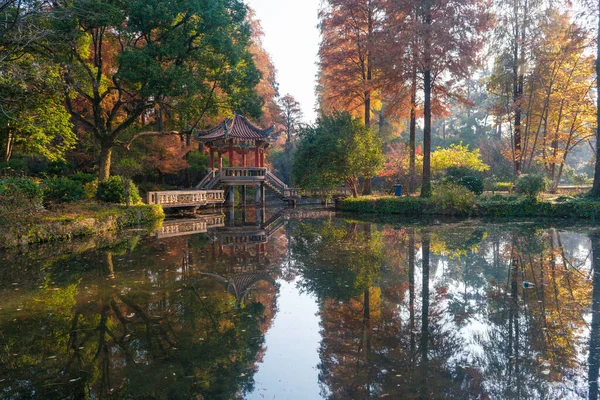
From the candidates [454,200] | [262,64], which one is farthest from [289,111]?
[454,200]

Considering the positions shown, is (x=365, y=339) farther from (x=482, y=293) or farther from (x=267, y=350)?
(x=482, y=293)

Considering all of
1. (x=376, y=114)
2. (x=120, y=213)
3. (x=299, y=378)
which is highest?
(x=376, y=114)

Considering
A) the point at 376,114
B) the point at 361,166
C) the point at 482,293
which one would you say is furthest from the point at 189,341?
the point at 376,114

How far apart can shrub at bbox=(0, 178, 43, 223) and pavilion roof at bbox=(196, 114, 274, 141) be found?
475 inches

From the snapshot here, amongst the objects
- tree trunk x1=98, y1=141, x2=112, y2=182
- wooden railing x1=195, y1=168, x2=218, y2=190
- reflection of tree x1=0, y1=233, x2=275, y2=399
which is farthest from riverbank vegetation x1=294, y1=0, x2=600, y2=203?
reflection of tree x1=0, y1=233, x2=275, y2=399

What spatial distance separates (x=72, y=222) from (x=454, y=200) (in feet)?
48.9

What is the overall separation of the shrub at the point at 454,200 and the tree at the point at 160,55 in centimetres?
1032

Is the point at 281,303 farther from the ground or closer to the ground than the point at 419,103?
closer to the ground

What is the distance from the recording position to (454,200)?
1736 centimetres

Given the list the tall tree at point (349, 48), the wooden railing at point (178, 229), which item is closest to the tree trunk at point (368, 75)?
the tall tree at point (349, 48)

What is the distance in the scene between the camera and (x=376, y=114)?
3934cm

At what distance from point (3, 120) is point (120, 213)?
4.91 metres

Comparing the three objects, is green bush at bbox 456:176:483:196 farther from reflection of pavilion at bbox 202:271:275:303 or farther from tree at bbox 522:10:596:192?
reflection of pavilion at bbox 202:271:275:303

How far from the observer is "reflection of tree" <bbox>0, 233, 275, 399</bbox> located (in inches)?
135
